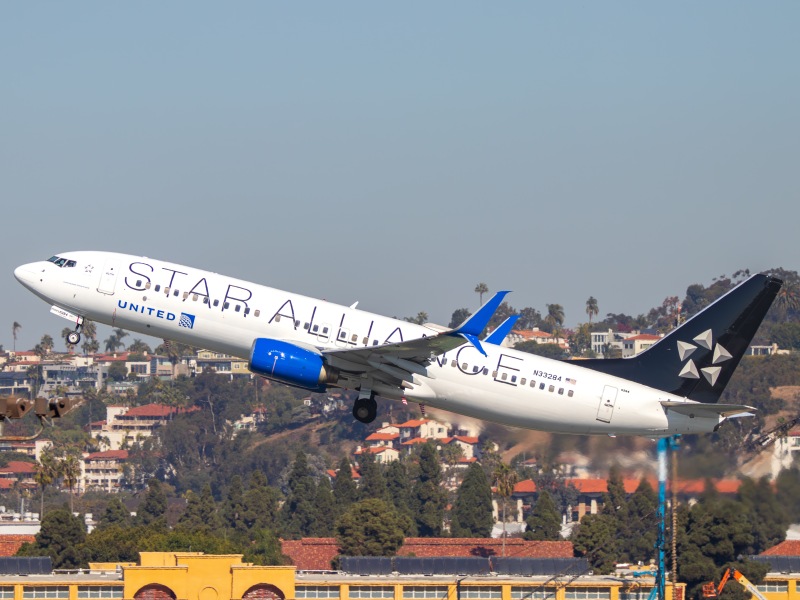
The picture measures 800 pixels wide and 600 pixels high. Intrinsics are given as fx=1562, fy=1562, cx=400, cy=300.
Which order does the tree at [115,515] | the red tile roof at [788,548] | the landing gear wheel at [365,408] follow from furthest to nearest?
the tree at [115,515] → the red tile roof at [788,548] → the landing gear wheel at [365,408]

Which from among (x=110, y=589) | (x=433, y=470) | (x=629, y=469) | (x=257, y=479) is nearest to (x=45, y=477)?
(x=257, y=479)

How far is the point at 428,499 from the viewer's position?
17550 centimetres

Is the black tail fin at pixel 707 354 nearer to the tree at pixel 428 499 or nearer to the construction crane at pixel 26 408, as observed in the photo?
the construction crane at pixel 26 408

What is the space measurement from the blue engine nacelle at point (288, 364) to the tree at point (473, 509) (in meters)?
106

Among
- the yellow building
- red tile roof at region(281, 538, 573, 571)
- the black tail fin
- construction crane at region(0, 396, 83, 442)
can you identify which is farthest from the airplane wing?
red tile roof at region(281, 538, 573, 571)

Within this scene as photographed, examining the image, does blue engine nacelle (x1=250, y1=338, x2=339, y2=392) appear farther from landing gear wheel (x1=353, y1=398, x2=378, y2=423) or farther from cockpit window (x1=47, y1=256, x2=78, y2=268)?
cockpit window (x1=47, y1=256, x2=78, y2=268)

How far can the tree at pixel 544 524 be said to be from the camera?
504 feet

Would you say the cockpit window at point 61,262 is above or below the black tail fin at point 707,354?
above

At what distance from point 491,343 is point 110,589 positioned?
37.6 metres

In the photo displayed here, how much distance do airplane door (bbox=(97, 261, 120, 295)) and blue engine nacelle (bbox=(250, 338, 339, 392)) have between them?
648 cm

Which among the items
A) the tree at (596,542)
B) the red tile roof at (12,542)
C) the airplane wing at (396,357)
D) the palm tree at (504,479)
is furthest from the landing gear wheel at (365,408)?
the palm tree at (504,479)

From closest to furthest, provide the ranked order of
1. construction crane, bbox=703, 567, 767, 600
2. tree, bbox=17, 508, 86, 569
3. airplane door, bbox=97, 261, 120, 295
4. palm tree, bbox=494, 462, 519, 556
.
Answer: airplane door, bbox=97, 261, 120, 295, construction crane, bbox=703, 567, 767, 600, tree, bbox=17, 508, 86, 569, palm tree, bbox=494, 462, 519, 556

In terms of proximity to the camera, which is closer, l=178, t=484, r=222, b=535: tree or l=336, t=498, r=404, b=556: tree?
l=336, t=498, r=404, b=556: tree

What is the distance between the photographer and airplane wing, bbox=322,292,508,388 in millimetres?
58469
